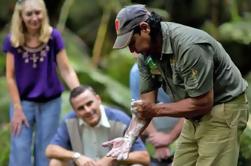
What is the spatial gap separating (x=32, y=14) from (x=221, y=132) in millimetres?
2442

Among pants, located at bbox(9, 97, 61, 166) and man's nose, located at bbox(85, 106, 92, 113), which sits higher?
man's nose, located at bbox(85, 106, 92, 113)

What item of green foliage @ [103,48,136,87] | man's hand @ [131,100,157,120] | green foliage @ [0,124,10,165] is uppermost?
man's hand @ [131,100,157,120]

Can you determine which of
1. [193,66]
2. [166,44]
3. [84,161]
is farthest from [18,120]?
[193,66]

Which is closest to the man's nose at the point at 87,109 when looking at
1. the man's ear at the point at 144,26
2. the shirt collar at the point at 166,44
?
the shirt collar at the point at 166,44

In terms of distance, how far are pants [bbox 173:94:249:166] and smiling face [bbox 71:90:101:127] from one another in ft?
5.85

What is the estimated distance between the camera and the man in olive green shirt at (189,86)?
14.8ft

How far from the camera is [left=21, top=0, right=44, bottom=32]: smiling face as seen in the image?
671cm

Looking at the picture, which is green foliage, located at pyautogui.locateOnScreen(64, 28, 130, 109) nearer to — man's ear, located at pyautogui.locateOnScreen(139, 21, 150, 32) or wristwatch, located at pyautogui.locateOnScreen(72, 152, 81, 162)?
wristwatch, located at pyautogui.locateOnScreen(72, 152, 81, 162)

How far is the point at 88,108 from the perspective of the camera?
261 inches

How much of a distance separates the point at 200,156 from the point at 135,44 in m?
0.87

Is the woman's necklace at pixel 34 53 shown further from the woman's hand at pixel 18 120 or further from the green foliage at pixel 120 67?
the green foliage at pixel 120 67

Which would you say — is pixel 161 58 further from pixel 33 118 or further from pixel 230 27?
pixel 230 27

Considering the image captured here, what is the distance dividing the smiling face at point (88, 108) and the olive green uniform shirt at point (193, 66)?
70.0 inches

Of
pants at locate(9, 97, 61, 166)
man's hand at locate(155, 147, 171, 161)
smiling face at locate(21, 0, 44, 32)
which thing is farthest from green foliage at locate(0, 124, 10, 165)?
man's hand at locate(155, 147, 171, 161)
